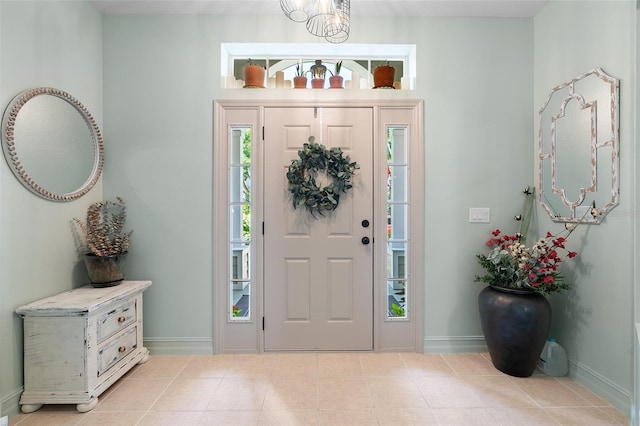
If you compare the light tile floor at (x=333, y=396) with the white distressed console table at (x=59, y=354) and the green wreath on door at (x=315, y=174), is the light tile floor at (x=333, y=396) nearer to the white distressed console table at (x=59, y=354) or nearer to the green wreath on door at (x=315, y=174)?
the white distressed console table at (x=59, y=354)

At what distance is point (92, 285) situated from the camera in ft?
7.80

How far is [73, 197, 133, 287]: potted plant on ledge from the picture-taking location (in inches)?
91.3

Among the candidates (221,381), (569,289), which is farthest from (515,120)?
(221,381)

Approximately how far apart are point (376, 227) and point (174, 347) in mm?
1897

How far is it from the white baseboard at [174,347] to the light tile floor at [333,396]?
73mm

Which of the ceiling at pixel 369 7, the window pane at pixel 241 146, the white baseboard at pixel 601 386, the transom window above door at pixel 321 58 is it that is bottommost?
the white baseboard at pixel 601 386

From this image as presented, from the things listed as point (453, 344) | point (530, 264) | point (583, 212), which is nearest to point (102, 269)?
point (453, 344)

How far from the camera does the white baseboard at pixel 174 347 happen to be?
270 cm

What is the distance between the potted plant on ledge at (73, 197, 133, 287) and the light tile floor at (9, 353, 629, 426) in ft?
2.38

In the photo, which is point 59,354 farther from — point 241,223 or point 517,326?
point 517,326

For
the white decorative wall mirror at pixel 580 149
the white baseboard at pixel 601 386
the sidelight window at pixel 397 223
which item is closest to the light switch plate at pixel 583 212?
the white decorative wall mirror at pixel 580 149

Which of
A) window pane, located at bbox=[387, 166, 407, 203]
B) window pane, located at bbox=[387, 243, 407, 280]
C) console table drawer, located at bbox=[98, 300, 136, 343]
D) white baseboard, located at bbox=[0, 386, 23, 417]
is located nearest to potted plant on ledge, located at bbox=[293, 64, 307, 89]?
window pane, located at bbox=[387, 166, 407, 203]

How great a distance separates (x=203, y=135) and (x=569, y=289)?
2.95 m

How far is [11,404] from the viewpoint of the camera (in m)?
1.92
